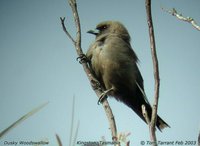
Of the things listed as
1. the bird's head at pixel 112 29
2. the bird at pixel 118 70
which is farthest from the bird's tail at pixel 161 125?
the bird's head at pixel 112 29

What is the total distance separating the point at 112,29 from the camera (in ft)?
17.4

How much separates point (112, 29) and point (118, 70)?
0.90 meters

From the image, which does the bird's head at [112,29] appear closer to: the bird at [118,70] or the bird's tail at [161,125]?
the bird at [118,70]

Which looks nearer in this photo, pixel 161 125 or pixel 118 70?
pixel 161 125

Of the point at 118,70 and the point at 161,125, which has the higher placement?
the point at 118,70

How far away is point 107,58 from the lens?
15.1ft

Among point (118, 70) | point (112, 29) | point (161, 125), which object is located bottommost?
point (161, 125)

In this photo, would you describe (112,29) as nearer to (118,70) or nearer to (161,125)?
(118,70)

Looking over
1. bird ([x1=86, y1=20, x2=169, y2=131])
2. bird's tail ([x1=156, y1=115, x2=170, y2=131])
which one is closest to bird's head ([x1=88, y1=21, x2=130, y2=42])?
bird ([x1=86, y1=20, x2=169, y2=131])

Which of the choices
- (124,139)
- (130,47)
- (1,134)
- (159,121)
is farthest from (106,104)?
(130,47)

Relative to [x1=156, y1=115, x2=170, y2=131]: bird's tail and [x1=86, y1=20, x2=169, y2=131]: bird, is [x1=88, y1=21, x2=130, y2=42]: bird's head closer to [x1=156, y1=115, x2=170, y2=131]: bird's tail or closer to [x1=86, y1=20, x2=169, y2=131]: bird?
[x1=86, y1=20, x2=169, y2=131]: bird

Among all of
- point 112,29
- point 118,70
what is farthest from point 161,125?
point 112,29

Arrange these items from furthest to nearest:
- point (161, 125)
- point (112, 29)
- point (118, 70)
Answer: point (112, 29) < point (118, 70) < point (161, 125)

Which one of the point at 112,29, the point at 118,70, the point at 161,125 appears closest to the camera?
the point at 161,125
